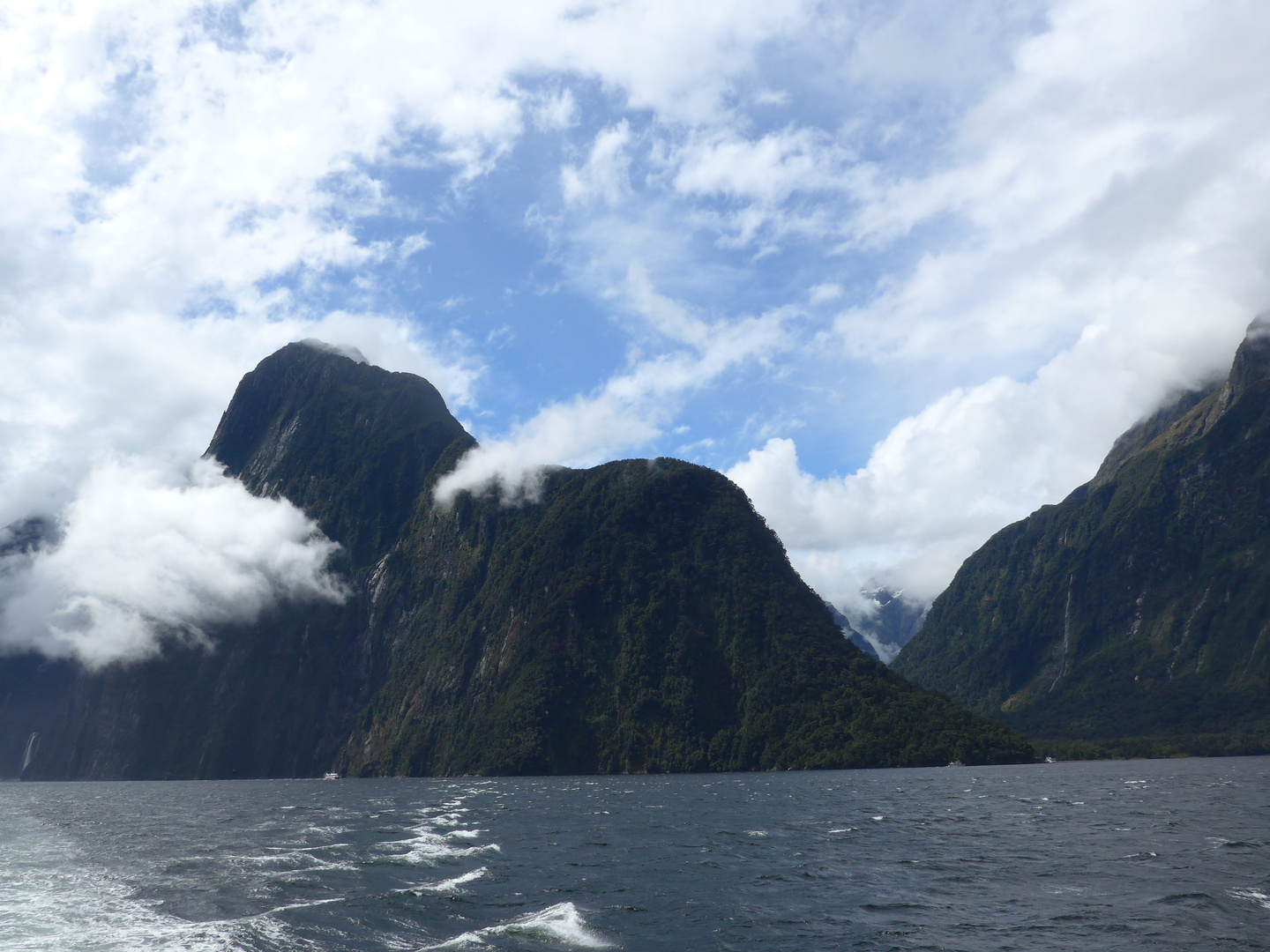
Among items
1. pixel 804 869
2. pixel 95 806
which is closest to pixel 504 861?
pixel 804 869

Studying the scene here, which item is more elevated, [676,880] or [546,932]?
[676,880]

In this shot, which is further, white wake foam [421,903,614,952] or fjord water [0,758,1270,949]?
fjord water [0,758,1270,949]

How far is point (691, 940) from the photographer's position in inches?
1273

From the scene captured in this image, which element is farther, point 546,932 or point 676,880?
point 676,880

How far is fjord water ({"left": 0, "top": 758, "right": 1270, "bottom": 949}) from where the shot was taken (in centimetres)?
3272

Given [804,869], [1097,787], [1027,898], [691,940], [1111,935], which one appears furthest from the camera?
[1097,787]

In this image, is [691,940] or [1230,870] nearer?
[691,940]

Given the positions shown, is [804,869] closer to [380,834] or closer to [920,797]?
[380,834]

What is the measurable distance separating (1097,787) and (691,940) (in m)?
95.8

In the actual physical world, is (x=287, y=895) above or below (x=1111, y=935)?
below

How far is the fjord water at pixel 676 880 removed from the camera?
32719 mm

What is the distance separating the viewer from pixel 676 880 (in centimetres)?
4469

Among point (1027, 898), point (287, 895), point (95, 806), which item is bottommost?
point (95, 806)

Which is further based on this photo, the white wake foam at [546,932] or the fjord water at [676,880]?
the fjord water at [676,880]
